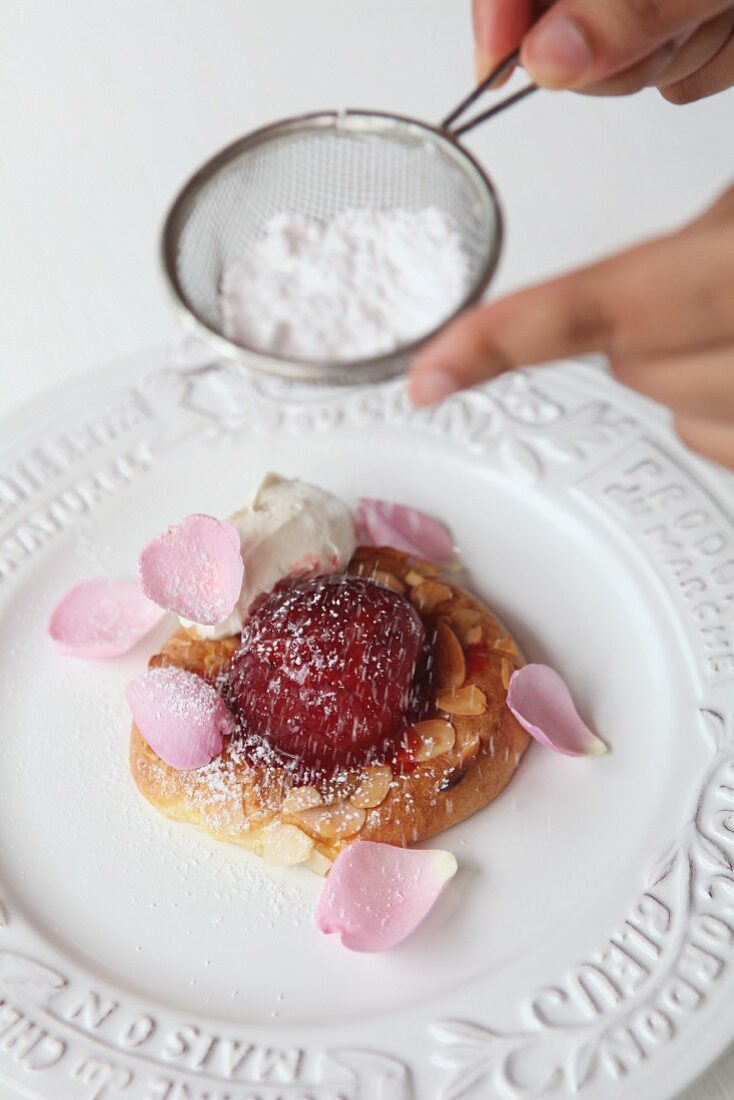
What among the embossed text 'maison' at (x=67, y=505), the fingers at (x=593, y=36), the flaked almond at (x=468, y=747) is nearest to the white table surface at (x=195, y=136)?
the embossed text 'maison' at (x=67, y=505)

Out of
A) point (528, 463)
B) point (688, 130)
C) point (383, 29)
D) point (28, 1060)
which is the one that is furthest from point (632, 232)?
point (28, 1060)

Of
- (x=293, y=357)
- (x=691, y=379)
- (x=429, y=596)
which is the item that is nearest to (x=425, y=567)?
(x=429, y=596)

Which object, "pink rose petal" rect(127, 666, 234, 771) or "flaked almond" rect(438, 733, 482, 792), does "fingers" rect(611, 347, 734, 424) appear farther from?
"pink rose petal" rect(127, 666, 234, 771)

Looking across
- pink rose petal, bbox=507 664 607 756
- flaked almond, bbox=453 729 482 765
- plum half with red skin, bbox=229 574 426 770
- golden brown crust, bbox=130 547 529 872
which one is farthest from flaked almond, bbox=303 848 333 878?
pink rose petal, bbox=507 664 607 756

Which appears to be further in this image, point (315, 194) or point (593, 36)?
point (315, 194)

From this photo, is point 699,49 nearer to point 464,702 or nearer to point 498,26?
point 498,26

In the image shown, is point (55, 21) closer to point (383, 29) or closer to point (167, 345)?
point (383, 29)
